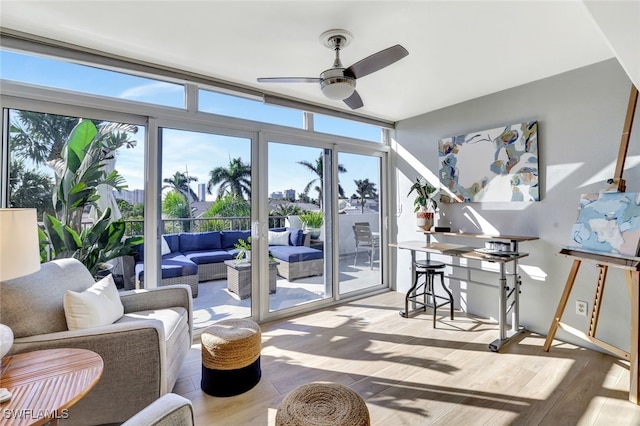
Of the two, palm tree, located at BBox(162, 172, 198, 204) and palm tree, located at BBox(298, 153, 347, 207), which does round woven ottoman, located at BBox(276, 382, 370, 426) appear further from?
palm tree, located at BBox(298, 153, 347, 207)

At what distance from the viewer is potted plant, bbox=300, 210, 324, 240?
3.90 metres

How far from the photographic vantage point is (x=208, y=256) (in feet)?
10.6

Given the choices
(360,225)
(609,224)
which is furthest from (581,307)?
(360,225)

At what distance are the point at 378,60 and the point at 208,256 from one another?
2500 mm

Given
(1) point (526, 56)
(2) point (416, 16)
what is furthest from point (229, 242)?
(1) point (526, 56)

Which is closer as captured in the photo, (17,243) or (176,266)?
(17,243)

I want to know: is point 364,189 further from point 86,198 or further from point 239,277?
point 86,198


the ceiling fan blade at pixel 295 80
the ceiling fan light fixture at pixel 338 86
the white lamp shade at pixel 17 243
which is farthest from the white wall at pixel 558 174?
the white lamp shade at pixel 17 243

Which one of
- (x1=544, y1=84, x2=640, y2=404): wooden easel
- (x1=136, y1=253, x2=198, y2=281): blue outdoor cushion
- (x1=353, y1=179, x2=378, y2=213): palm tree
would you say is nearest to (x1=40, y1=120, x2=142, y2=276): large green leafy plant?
(x1=136, y1=253, x2=198, y2=281): blue outdoor cushion

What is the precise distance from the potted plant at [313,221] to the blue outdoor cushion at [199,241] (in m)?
1.11

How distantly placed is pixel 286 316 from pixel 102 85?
2.97 meters

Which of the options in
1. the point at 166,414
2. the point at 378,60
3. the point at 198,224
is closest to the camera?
the point at 166,414

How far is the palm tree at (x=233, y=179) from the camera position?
126 inches

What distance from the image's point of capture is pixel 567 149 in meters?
2.94
